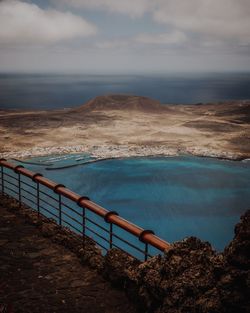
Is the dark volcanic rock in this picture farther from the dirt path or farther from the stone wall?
the dirt path

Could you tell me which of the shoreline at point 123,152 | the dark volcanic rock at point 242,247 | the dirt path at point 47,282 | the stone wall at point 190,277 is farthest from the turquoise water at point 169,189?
the dark volcanic rock at point 242,247

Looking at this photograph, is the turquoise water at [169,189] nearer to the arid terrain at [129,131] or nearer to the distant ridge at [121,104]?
the arid terrain at [129,131]

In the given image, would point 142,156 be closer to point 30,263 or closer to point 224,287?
point 30,263

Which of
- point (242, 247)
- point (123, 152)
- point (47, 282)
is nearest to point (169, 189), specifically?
point (123, 152)

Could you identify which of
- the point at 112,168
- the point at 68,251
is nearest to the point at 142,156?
the point at 112,168

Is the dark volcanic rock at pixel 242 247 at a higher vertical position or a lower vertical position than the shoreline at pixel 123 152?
higher
